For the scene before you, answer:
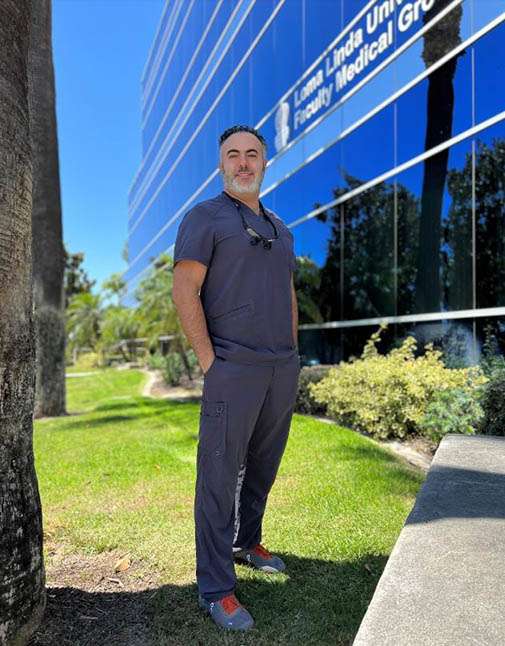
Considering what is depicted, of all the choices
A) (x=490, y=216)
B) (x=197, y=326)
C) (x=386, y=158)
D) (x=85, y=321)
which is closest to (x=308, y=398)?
(x=490, y=216)

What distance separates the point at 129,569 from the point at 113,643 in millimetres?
794

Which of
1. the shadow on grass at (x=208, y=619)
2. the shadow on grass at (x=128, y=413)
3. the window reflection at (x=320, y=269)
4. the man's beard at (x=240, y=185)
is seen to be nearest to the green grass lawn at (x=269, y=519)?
the shadow on grass at (x=208, y=619)

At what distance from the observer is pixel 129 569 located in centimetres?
322

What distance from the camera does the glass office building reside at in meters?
7.20

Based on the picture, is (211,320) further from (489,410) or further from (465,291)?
(465,291)

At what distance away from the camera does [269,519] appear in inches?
158

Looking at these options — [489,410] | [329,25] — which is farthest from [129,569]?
[329,25]

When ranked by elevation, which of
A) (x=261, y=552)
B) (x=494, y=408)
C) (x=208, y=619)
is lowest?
(x=208, y=619)

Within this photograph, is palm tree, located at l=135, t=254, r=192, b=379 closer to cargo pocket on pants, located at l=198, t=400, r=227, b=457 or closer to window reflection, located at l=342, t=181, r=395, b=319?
window reflection, located at l=342, t=181, r=395, b=319

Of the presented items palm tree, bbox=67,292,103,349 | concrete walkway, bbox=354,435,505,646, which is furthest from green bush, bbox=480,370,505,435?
palm tree, bbox=67,292,103,349

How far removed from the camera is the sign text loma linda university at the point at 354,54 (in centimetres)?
883

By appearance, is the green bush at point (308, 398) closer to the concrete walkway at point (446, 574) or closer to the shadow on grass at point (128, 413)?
the shadow on grass at point (128, 413)

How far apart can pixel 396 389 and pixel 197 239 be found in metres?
4.90

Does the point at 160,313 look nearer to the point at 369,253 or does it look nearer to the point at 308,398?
the point at 308,398
